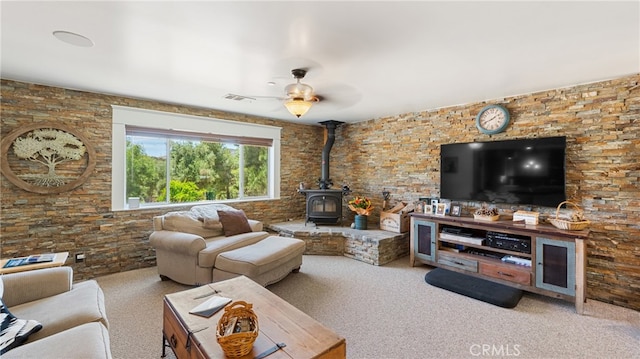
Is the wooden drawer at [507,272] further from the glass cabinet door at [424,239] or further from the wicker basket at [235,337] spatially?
the wicker basket at [235,337]

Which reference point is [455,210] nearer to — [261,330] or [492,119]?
[492,119]

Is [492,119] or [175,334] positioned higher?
[492,119]

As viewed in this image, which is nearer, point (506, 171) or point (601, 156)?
point (601, 156)

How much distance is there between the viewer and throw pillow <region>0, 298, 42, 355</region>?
136 cm

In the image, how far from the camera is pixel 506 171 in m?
3.45

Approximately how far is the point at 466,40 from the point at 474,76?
0.91m

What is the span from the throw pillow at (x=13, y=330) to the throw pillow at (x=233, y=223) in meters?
2.20

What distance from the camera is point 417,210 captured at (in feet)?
14.2

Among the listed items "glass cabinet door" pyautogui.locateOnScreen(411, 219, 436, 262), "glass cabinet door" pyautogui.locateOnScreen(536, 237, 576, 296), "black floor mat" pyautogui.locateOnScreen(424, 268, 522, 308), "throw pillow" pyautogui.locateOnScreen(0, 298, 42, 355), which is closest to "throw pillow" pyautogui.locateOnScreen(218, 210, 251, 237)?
"throw pillow" pyautogui.locateOnScreen(0, 298, 42, 355)

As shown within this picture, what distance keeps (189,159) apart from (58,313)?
2948 mm

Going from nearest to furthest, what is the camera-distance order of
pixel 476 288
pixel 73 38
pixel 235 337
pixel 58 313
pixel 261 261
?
pixel 235 337, pixel 58 313, pixel 73 38, pixel 261 261, pixel 476 288

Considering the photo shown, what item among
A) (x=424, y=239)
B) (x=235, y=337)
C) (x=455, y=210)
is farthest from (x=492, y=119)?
(x=235, y=337)

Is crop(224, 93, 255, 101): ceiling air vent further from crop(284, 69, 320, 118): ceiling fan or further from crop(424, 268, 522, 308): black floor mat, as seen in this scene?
crop(424, 268, 522, 308): black floor mat

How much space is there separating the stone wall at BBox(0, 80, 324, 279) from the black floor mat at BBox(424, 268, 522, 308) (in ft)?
12.4
